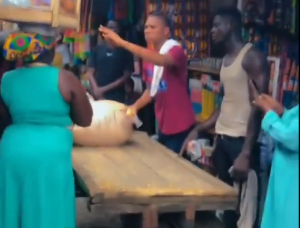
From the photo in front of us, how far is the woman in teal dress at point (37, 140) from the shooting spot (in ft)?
9.19

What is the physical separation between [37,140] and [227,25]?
141cm

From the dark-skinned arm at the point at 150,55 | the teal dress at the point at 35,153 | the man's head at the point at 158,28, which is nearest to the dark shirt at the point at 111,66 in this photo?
the man's head at the point at 158,28

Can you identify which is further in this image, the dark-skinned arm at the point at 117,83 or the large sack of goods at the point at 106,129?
the dark-skinned arm at the point at 117,83

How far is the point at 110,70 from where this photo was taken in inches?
194

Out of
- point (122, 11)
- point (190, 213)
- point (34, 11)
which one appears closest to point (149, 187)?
point (190, 213)

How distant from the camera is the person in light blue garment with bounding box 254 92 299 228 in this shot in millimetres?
2433

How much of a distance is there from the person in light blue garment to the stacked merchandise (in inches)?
75.6

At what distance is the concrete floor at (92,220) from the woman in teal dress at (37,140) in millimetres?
1311

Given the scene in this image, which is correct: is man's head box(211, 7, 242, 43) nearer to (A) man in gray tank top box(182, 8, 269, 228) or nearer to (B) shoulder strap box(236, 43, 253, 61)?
(A) man in gray tank top box(182, 8, 269, 228)

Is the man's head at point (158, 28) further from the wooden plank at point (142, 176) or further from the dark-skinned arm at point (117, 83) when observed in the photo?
the dark-skinned arm at point (117, 83)

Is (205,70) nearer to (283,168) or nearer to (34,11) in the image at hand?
(34,11)

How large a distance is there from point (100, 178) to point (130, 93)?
2.18 meters

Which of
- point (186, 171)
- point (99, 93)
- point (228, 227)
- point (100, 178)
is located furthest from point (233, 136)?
point (99, 93)

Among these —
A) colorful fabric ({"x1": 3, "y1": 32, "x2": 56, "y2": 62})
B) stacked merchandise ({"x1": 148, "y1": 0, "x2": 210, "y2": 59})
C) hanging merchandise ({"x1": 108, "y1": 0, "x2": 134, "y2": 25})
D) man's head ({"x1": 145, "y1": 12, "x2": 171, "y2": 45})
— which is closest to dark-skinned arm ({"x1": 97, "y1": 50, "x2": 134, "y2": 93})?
hanging merchandise ({"x1": 108, "y1": 0, "x2": 134, "y2": 25})
